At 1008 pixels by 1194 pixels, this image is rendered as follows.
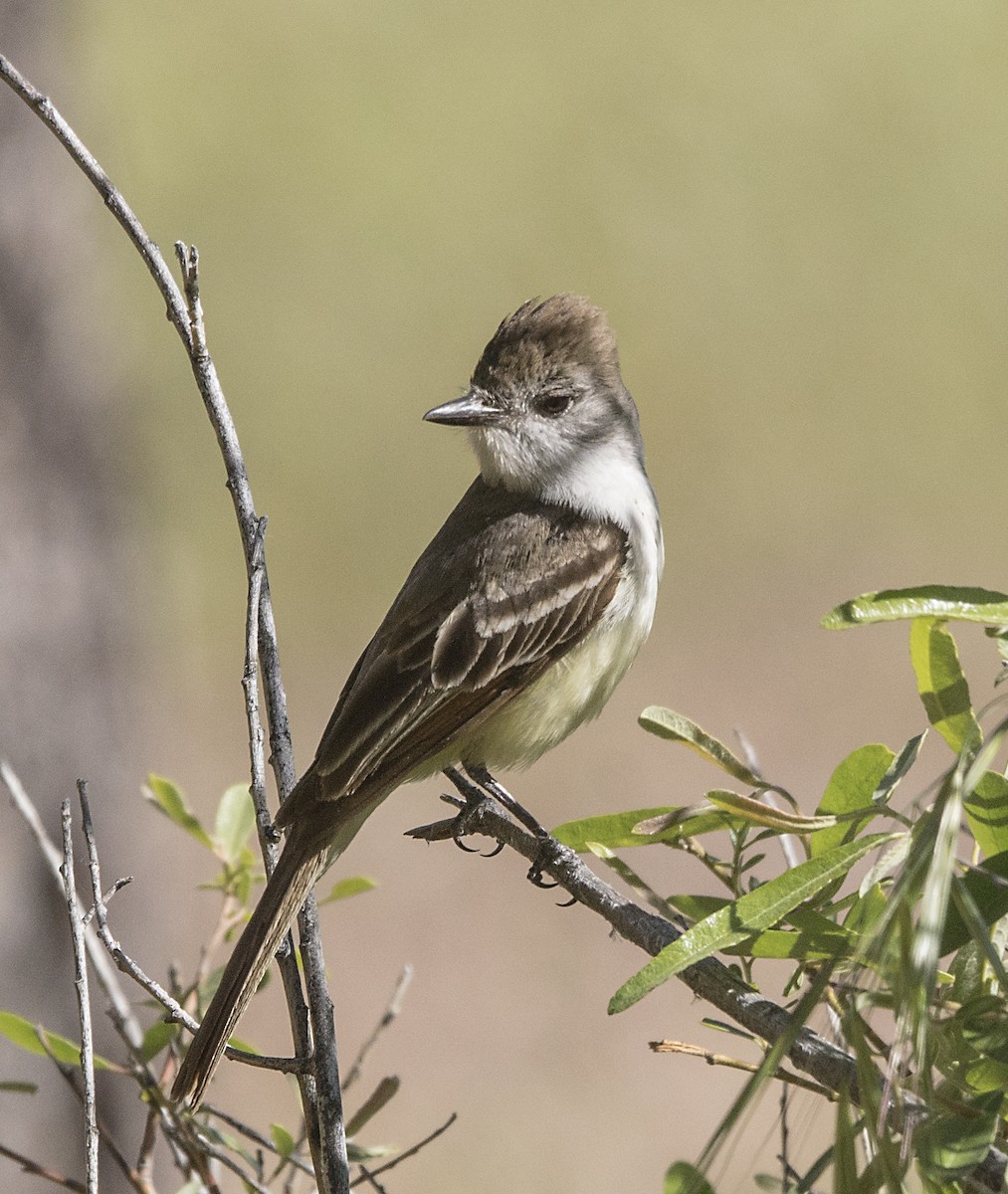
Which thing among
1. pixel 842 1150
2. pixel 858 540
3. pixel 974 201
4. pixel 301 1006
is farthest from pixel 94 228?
pixel 974 201

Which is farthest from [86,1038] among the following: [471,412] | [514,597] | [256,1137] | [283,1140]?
[471,412]

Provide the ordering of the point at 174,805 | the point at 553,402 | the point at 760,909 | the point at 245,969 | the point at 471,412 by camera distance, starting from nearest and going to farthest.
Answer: the point at 760,909 → the point at 245,969 → the point at 174,805 → the point at 471,412 → the point at 553,402

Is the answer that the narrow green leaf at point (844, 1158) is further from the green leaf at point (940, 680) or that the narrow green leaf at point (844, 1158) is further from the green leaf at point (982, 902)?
the green leaf at point (940, 680)

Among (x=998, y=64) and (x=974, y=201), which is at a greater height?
(x=998, y=64)

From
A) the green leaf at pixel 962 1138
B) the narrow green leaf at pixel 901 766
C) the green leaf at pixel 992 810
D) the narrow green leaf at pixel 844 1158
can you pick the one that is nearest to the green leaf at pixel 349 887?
the narrow green leaf at pixel 901 766

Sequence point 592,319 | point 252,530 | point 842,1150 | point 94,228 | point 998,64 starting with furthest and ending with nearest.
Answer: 1. point 998,64
2. point 94,228
3. point 592,319
4. point 252,530
5. point 842,1150

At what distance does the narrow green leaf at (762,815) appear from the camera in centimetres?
170

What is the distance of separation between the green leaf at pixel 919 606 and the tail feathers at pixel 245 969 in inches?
36.1

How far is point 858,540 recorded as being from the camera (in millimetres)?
11250

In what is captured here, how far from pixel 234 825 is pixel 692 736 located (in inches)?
44.3

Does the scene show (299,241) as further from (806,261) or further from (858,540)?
(858,540)

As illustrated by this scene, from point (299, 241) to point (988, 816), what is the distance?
11.7 meters

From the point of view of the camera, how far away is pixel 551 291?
12.9 metres

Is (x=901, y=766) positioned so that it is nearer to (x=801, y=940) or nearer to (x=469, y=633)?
(x=801, y=940)
